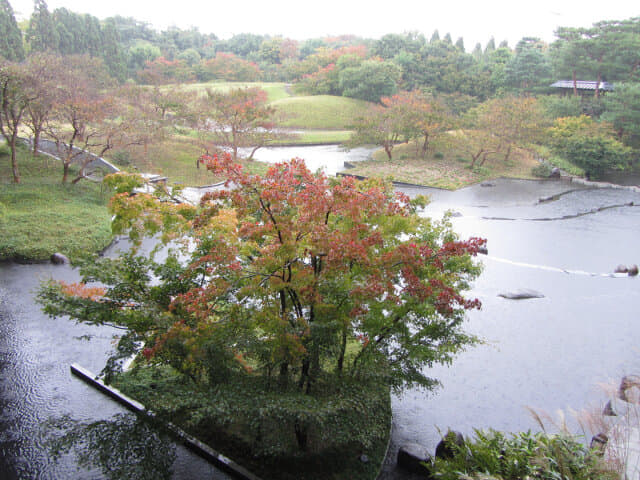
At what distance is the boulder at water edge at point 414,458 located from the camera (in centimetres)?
563

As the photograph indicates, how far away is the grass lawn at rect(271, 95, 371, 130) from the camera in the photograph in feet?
110

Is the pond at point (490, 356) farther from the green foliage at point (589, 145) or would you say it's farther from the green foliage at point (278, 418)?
the green foliage at point (589, 145)

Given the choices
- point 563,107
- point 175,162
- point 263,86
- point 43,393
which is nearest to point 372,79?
point 263,86

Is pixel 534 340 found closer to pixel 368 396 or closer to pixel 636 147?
pixel 368 396

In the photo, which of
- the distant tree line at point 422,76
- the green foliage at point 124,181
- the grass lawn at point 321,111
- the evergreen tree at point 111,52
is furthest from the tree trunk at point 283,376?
the evergreen tree at point 111,52


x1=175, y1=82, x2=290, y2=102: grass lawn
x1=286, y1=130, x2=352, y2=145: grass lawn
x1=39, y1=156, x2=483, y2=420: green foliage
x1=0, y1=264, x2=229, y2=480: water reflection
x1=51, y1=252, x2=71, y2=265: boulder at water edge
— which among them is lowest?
x1=0, y1=264, x2=229, y2=480: water reflection

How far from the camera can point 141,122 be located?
1867 centimetres

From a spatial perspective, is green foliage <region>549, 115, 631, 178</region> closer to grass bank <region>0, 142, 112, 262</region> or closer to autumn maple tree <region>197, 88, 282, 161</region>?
autumn maple tree <region>197, 88, 282, 161</region>

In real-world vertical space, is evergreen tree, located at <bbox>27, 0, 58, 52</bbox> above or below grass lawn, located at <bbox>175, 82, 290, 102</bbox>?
above

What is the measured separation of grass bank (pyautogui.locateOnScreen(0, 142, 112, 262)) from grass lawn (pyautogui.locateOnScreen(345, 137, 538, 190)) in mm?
12247

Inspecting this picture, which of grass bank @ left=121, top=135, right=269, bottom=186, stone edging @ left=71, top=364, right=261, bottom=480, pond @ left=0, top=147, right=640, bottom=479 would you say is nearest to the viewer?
stone edging @ left=71, top=364, right=261, bottom=480

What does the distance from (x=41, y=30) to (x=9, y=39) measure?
5.32 metres

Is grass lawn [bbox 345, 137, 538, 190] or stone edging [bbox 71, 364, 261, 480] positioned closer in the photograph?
stone edging [bbox 71, 364, 261, 480]

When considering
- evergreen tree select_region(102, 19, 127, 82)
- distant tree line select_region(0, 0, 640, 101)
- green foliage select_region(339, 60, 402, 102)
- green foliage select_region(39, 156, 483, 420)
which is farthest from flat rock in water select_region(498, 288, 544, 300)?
evergreen tree select_region(102, 19, 127, 82)
